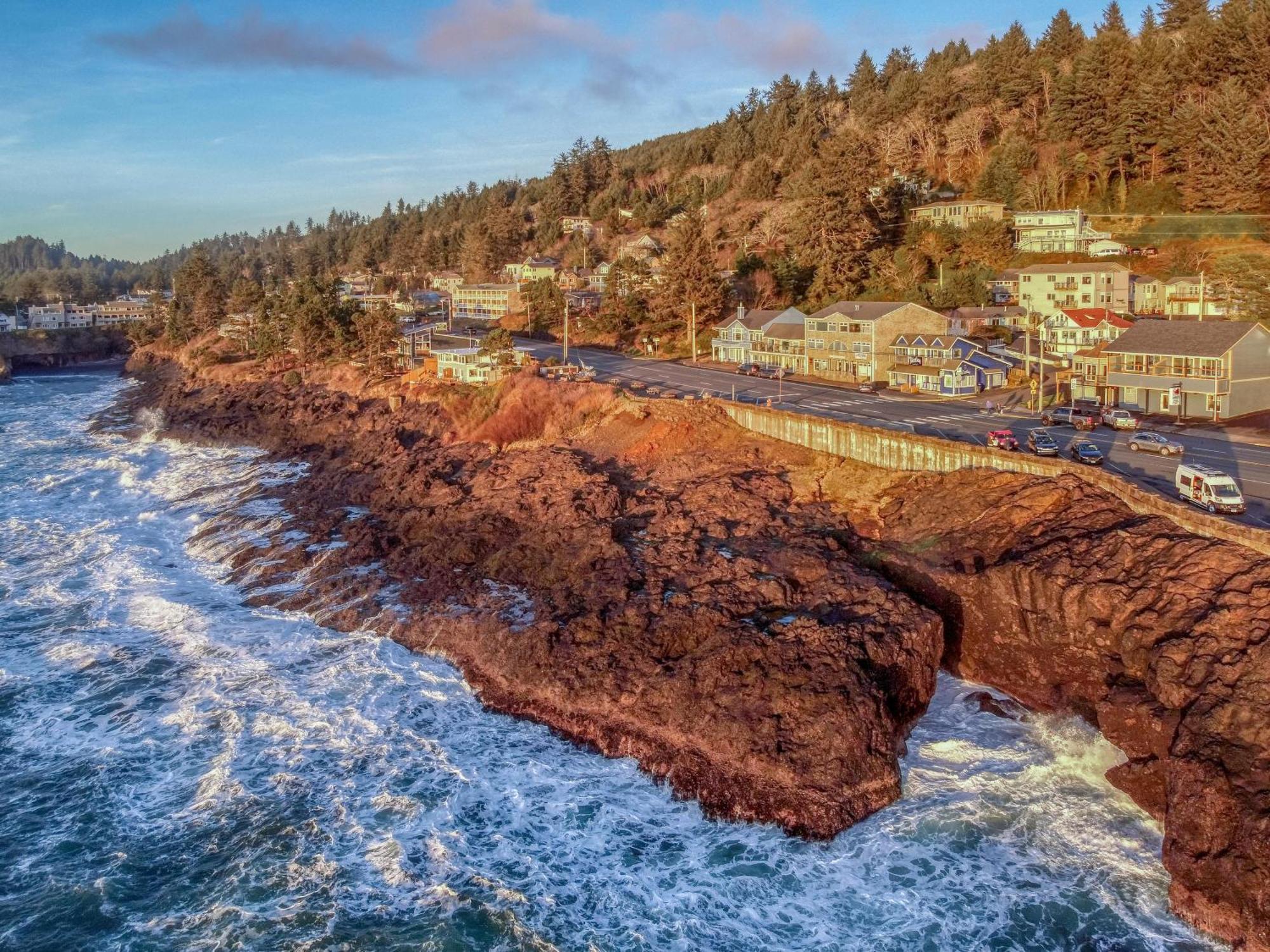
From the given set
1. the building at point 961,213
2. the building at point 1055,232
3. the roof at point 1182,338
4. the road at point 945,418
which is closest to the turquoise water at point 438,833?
the road at point 945,418

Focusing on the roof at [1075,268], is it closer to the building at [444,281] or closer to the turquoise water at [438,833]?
the turquoise water at [438,833]

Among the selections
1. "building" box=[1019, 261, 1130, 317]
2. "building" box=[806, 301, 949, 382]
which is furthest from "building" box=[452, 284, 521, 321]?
"building" box=[1019, 261, 1130, 317]

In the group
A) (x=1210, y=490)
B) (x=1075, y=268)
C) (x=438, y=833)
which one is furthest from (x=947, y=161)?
(x=438, y=833)

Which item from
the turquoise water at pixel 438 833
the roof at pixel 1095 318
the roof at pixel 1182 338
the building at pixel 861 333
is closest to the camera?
the turquoise water at pixel 438 833

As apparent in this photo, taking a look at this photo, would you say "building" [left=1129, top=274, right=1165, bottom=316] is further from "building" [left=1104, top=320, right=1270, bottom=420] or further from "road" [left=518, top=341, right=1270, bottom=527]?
"road" [left=518, top=341, right=1270, bottom=527]

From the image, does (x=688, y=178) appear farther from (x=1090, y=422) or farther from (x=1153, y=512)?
(x=1153, y=512)

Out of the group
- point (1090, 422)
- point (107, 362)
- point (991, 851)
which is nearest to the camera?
point (991, 851)

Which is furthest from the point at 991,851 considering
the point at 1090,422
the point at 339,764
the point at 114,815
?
the point at 1090,422
